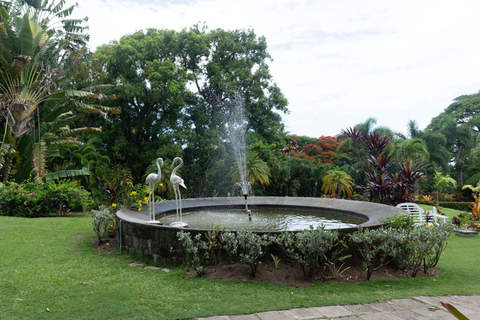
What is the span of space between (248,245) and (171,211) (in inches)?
201

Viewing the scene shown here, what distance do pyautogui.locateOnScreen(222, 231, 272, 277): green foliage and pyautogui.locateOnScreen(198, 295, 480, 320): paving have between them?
1.09 metres

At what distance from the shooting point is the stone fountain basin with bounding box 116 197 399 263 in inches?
211

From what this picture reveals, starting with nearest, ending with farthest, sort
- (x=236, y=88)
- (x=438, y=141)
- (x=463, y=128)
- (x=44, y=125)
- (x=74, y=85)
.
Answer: (x=44, y=125) → (x=74, y=85) → (x=236, y=88) → (x=438, y=141) → (x=463, y=128)

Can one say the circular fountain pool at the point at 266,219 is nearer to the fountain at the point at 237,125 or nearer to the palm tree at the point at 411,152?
the fountain at the point at 237,125

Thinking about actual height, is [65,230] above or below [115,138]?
below

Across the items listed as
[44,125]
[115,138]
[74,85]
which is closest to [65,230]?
[44,125]

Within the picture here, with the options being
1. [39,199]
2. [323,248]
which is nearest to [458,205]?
[323,248]

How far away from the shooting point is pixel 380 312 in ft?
11.8

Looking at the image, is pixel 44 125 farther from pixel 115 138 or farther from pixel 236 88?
pixel 236 88

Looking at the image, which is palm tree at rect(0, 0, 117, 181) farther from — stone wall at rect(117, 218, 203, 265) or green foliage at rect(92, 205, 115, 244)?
stone wall at rect(117, 218, 203, 265)

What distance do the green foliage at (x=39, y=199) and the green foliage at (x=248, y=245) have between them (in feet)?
25.0

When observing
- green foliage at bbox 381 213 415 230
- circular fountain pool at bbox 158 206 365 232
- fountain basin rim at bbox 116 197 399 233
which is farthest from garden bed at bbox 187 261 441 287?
fountain basin rim at bbox 116 197 399 233

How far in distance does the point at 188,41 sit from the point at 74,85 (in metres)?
5.90

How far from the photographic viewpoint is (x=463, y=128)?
80.2 feet
